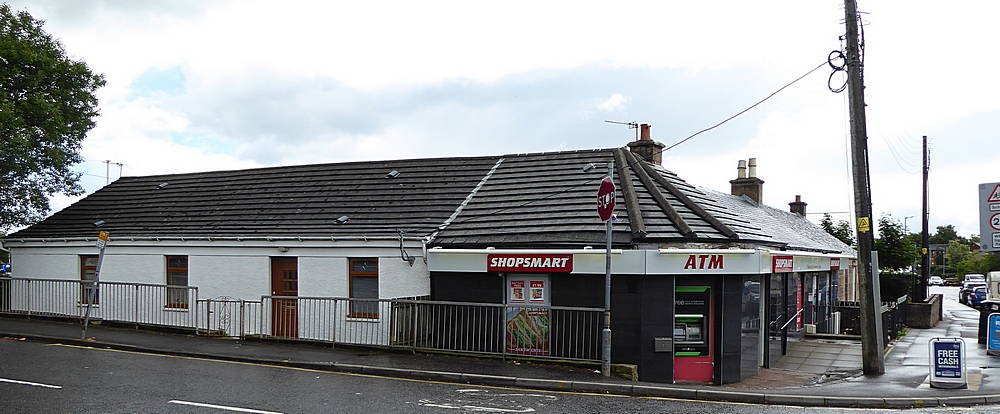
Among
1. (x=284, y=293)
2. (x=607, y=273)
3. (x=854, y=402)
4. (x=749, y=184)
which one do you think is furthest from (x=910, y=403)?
(x=749, y=184)

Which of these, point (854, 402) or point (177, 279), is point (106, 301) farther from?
point (854, 402)

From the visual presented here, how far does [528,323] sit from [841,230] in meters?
38.5

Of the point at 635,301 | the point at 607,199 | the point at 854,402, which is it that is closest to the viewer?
the point at 854,402

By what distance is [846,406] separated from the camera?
1102cm

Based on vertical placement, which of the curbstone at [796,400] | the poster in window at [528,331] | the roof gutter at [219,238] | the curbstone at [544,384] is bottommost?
the curbstone at [796,400]

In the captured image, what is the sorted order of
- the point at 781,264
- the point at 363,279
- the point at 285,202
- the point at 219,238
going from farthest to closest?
the point at 285,202, the point at 219,238, the point at 363,279, the point at 781,264

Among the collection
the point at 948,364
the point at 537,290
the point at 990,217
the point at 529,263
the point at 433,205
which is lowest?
the point at 948,364

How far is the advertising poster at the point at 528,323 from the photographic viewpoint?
14.2 meters

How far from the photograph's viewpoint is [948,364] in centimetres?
1226

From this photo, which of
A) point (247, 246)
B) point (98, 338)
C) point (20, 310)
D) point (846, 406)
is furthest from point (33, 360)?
point (846, 406)

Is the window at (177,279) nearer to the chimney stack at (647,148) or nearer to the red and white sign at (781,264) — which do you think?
the chimney stack at (647,148)

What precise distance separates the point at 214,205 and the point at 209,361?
8.38 m

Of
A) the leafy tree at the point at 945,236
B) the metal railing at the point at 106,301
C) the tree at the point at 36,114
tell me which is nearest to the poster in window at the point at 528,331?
the metal railing at the point at 106,301

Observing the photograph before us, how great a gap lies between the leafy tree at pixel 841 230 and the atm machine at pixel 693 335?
35027 millimetres
